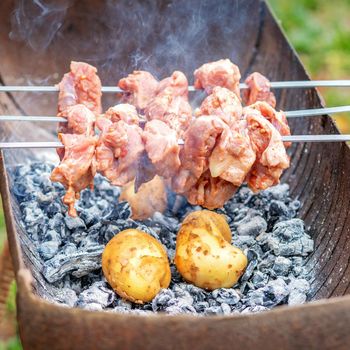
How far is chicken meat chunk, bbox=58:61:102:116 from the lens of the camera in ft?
9.60

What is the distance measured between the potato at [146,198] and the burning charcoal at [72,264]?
0.39m

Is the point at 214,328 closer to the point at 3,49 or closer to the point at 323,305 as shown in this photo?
the point at 323,305

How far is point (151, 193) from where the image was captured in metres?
3.07

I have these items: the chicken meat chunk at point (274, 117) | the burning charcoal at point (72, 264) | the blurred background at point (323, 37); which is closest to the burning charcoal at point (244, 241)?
the chicken meat chunk at point (274, 117)

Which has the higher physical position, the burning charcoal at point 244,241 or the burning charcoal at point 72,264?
the burning charcoal at point 244,241

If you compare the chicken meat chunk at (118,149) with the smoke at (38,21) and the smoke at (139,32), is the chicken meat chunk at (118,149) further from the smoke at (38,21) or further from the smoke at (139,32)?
the smoke at (38,21)

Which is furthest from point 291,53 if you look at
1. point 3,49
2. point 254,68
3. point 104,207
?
point 3,49

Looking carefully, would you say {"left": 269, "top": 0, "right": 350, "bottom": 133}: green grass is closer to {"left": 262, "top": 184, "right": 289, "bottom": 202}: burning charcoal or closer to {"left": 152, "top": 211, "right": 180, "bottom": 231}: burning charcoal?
{"left": 262, "top": 184, "right": 289, "bottom": 202}: burning charcoal

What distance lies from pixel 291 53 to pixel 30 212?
1660 millimetres

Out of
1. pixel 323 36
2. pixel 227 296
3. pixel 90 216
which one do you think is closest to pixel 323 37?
pixel 323 36

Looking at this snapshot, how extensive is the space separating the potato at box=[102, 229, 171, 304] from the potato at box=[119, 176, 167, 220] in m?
0.53

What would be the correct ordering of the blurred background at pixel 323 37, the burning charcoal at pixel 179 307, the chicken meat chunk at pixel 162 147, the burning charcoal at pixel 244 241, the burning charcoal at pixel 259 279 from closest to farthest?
the burning charcoal at pixel 179 307 → the chicken meat chunk at pixel 162 147 → the burning charcoal at pixel 259 279 → the burning charcoal at pixel 244 241 → the blurred background at pixel 323 37

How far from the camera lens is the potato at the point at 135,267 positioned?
2400 millimetres

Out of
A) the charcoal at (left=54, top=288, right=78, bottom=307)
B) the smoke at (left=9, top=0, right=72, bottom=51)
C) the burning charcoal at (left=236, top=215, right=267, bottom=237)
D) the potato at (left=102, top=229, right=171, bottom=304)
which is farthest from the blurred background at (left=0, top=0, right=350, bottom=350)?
the charcoal at (left=54, top=288, right=78, bottom=307)
